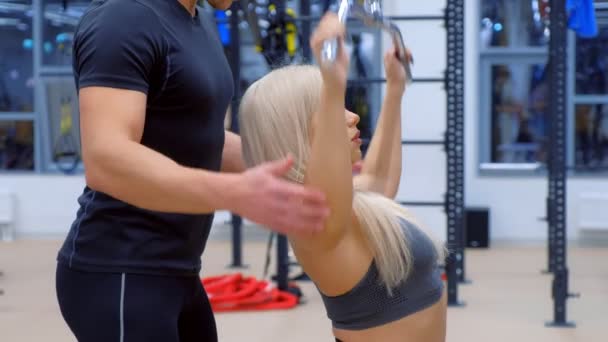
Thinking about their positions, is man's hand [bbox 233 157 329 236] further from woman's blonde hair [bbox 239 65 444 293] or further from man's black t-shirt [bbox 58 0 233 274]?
woman's blonde hair [bbox 239 65 444 293]

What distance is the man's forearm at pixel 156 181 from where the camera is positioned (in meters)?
1.21

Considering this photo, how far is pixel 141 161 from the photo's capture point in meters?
1.28

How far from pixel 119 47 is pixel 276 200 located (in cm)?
44

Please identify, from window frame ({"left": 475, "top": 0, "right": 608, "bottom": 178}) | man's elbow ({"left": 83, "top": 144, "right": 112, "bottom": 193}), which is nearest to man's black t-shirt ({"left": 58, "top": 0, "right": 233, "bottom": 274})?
man's elbow ({"left": 83, "top": 144, "right": 112, "bottom": 193})

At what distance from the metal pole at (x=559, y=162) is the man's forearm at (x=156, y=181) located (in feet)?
12.1

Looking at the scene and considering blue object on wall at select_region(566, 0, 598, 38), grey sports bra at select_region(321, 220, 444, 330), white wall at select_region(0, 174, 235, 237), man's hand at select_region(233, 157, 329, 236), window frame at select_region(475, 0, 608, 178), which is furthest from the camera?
white wall at select_region(0, 174, 235, 237)

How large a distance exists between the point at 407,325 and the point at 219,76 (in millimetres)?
610

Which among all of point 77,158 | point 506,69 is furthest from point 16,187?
point 506,69

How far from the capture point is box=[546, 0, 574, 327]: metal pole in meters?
4.68

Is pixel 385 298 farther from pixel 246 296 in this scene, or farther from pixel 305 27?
pixel 305 27

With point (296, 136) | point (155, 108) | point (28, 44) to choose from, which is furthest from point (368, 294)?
point (28, 44)

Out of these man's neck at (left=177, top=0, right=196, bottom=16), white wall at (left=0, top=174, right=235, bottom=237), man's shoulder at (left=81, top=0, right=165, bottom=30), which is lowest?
white wall at (left=0, top=174, right=235, bottom=237)

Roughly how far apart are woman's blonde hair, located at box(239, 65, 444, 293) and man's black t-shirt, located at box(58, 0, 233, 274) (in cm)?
6

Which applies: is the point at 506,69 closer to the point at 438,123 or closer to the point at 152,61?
the point at 438,123
